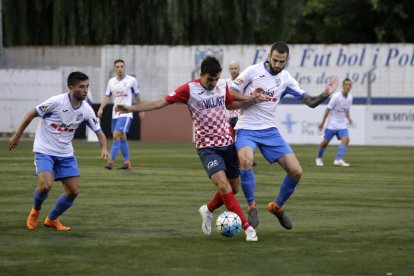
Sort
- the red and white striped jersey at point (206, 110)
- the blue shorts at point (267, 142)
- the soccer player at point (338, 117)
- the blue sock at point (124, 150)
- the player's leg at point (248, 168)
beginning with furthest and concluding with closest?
the soccer player at point (338, 117), the blue sock at point (124, 150), the blue shorts at point (267, 142), the player's leg at point (248, 168), the red and white striped jersey at point (206, 110)

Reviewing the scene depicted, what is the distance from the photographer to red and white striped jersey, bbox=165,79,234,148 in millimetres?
12031

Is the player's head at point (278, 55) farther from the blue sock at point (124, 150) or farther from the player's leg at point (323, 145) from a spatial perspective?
the player's leg at point (323, 145)

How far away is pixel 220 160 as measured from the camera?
11.9 meters

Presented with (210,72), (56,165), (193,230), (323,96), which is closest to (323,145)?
(323,96)

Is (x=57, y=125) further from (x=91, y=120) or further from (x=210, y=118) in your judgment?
(x=210, y=118)

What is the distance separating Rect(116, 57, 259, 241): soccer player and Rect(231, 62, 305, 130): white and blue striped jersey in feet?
2.24

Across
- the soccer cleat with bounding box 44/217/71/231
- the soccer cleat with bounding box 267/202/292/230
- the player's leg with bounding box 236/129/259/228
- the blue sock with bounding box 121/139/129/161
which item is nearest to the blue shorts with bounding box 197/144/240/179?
the player's leg with bounding box 236/129/259/228

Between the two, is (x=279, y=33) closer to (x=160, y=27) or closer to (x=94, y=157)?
(x=160, y=27)

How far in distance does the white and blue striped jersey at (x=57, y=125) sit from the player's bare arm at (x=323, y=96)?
271 centimetres

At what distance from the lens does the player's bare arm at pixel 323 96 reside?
1257 centimetres

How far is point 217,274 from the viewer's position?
9.45 meters

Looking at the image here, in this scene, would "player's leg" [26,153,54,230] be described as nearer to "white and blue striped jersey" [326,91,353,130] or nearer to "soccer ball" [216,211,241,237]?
"soccer ball" [216,211,241,237]

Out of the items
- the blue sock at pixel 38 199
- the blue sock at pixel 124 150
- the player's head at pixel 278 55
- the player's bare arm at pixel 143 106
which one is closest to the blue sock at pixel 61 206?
the blue sock at pixel 38 199

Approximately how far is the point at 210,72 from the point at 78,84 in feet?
5.63
